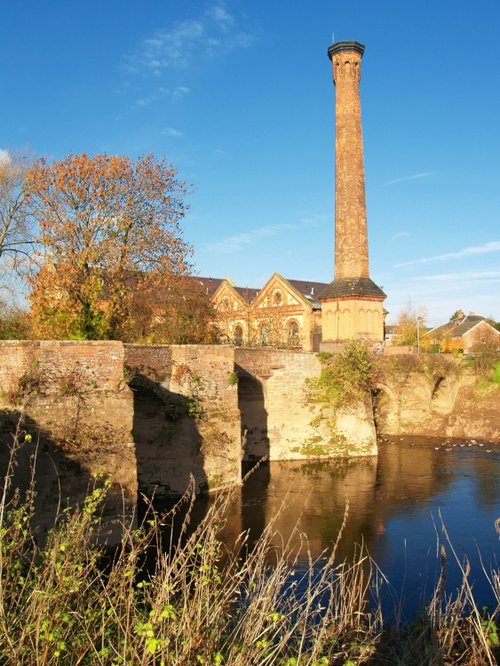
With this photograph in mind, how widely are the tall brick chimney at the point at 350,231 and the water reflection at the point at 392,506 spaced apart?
8.47 metres

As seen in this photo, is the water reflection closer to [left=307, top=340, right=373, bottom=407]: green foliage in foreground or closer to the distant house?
[left=307, top=340, right=373, bottom=407]: green foliage in foreground

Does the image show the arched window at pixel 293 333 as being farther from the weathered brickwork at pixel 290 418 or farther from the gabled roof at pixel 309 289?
the weathered brickwork at pixel 290 418

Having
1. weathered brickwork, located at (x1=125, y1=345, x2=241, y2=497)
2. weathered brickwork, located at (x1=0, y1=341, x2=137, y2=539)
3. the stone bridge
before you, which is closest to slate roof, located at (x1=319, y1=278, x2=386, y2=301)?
the stone bridge

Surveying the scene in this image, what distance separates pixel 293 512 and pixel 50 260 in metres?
13.2

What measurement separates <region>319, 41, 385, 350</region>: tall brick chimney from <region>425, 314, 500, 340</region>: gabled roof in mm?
31436

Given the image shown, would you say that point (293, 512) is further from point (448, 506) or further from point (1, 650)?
point (1, 650)

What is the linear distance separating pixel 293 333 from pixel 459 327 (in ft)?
100

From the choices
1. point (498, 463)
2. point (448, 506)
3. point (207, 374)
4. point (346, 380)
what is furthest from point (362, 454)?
point (207, 374)

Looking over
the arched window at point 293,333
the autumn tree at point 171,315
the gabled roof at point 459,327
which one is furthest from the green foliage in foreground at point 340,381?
the gabled roof at point 459,327

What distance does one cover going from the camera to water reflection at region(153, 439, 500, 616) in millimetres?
13602

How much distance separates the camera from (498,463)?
2391 centimetres

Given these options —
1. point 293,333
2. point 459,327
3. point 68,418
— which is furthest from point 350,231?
point 459,327

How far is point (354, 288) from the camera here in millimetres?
32312

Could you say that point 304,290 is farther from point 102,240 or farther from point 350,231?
point 102,240
